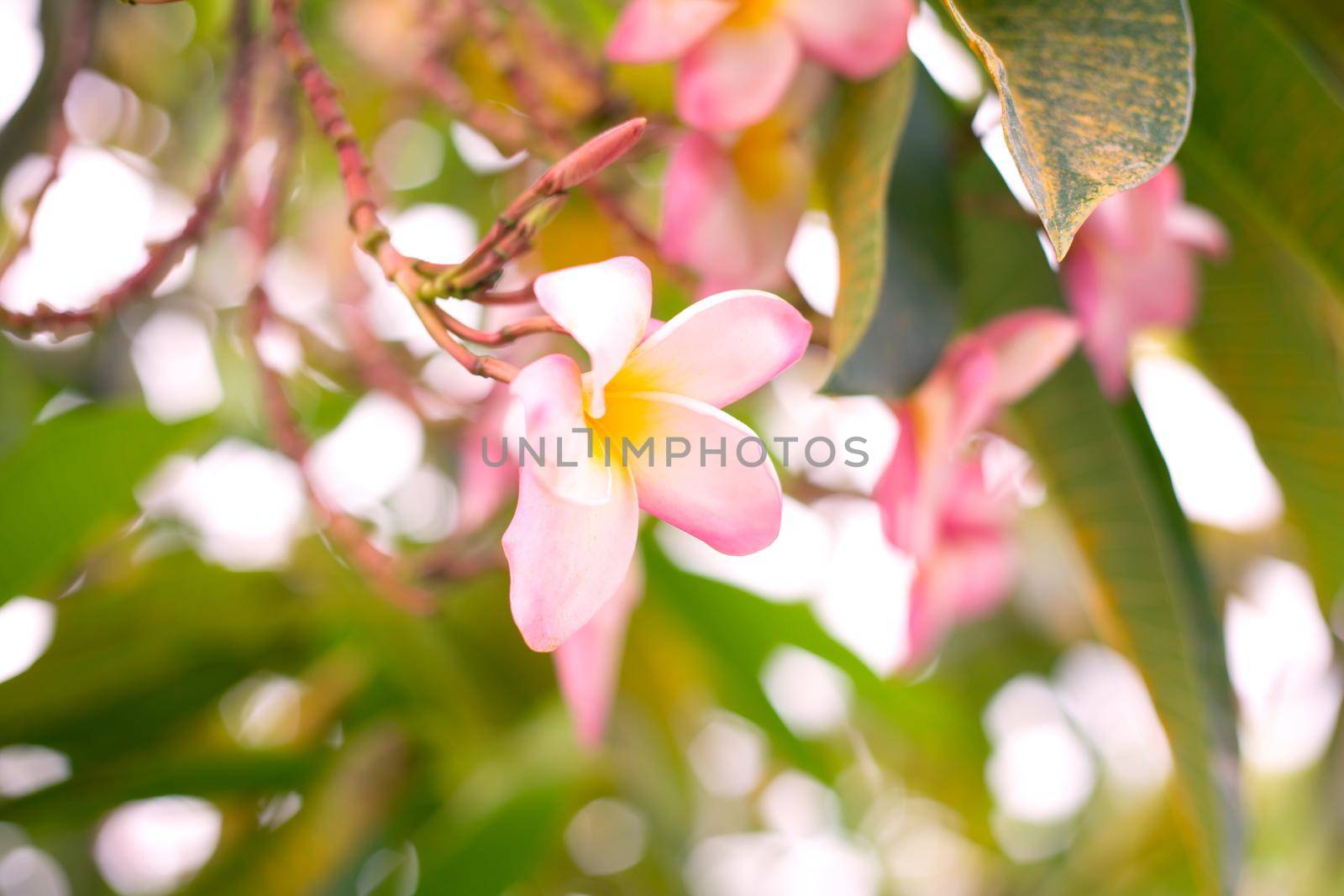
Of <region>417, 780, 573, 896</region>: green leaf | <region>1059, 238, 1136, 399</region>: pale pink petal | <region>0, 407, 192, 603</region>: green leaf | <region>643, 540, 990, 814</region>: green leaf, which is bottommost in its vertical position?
<region>643, 540, 990, 814</region>: green leaf

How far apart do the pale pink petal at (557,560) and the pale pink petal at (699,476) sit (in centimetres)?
2

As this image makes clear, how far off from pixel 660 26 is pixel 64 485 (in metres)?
0.42

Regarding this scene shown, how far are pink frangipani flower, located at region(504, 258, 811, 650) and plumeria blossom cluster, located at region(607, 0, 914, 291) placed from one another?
0.13 metres

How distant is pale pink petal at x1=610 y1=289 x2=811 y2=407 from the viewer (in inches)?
8.0

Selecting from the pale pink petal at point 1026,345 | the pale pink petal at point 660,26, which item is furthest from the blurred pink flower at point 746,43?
the pale pink petal at point 1026,345

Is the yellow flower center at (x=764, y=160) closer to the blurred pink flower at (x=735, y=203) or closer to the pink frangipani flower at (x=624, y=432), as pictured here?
the blurred pink flower at (x=735, y=203)

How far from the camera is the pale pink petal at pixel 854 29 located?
31 centimetres

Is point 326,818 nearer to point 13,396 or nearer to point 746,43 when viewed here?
point 13,396

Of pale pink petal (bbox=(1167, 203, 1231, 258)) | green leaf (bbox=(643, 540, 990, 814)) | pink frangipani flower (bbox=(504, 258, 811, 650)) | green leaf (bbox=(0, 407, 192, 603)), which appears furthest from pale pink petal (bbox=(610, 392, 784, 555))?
green leaf (bbox=(643, 540, 990, 814))

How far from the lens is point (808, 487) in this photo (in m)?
0.59

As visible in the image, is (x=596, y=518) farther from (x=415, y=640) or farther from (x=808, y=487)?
(x=415, y=640)

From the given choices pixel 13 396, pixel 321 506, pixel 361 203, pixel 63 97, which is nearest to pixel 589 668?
pixel 321 506

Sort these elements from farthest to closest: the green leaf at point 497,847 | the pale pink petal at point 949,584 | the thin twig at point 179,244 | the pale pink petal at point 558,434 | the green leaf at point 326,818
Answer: the green leaf at point 326,818, the green leaf at point 497,847, the pale pink petal at point 949,584, the thin twig at point 179,244, the pale pink petal at point 558,434

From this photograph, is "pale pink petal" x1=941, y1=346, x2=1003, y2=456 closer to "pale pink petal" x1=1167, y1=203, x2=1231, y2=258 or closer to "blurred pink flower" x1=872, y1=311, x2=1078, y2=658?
"blurred pink flower" x1=872, y1=311, x2=1078, y2=658
